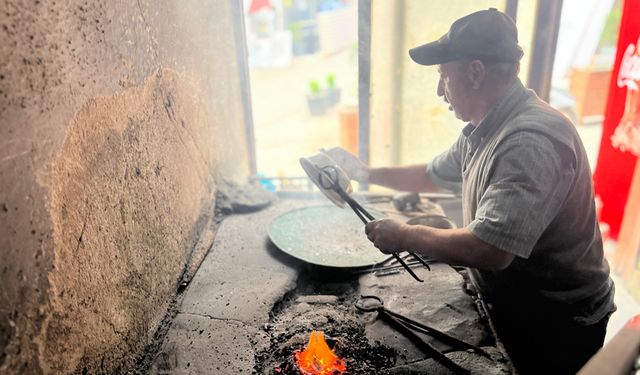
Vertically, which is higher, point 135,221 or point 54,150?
point 54,150

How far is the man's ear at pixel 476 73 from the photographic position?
79.3 inches

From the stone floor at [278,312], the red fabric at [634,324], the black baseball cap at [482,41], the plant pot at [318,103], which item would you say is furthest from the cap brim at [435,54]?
the plant pot at [318,103]

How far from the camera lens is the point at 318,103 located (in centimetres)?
816

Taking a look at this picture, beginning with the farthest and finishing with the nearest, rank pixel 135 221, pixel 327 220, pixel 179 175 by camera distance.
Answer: pixel 327 220 → pixel 179 175 → pixel 135 221

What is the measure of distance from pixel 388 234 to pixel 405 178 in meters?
1.01

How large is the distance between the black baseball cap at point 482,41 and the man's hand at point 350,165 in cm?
107

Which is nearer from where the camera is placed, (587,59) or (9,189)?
(9,189)

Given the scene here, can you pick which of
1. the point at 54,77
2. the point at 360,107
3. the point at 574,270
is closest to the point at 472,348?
the point at 574,270

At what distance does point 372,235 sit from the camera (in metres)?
2.17

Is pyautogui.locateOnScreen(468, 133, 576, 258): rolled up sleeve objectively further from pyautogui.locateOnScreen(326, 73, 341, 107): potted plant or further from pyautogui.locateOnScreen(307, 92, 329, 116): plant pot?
pyautogui.locateOnScreen(307, 92, 329, 116): plant pot

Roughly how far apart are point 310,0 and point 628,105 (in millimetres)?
4273

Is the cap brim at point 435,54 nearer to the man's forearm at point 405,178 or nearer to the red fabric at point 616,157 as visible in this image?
the man's forearm at point 405,178

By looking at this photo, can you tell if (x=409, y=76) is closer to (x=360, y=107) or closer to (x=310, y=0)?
(x=360, y=107)

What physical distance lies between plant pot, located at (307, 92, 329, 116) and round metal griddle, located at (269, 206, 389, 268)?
512 cm
